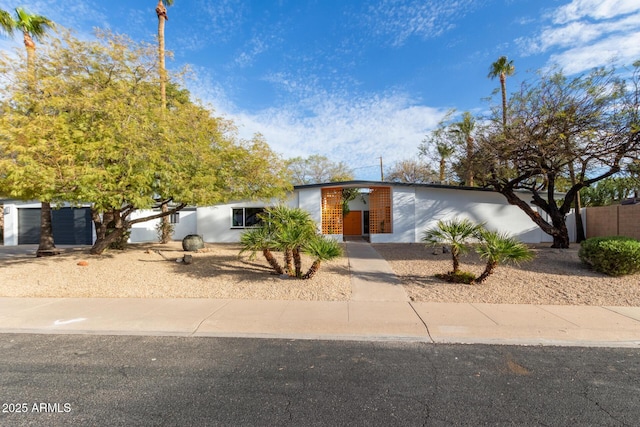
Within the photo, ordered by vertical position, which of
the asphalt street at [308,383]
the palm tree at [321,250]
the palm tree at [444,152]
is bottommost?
the asphalt street at [308,383]

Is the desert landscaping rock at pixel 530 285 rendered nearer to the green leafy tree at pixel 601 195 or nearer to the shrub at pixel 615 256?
the shrub at pixel 615 256

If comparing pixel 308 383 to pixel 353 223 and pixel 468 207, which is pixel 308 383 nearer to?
pixel 468 207

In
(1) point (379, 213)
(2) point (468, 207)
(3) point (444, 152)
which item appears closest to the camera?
(3) point (444, 152)

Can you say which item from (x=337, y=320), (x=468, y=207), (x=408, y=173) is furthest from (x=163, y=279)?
(x=408, y=173)

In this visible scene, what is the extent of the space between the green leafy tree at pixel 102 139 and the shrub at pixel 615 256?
10740 mm

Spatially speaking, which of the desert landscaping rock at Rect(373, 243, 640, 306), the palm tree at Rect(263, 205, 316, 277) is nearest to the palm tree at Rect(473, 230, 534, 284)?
the desert landscaping rock at Rect(373, 243, 640, 306)

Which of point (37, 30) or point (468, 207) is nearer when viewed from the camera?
point (37, 30)

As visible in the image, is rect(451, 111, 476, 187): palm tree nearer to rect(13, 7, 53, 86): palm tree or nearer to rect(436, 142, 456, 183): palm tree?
rect(436, 142, 456, 183): palm tree

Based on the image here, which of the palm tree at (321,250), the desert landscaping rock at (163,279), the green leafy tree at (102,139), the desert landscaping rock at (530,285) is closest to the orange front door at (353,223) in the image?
the desert landscaping rock at (163,279)

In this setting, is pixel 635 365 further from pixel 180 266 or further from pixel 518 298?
pixel 180 266

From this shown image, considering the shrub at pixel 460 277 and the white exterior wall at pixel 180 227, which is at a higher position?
the white exterior wall at pixel 180 227

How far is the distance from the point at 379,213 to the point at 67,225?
59.1 ft

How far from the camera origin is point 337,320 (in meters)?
5.42

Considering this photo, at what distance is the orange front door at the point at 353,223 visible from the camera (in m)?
21.7
